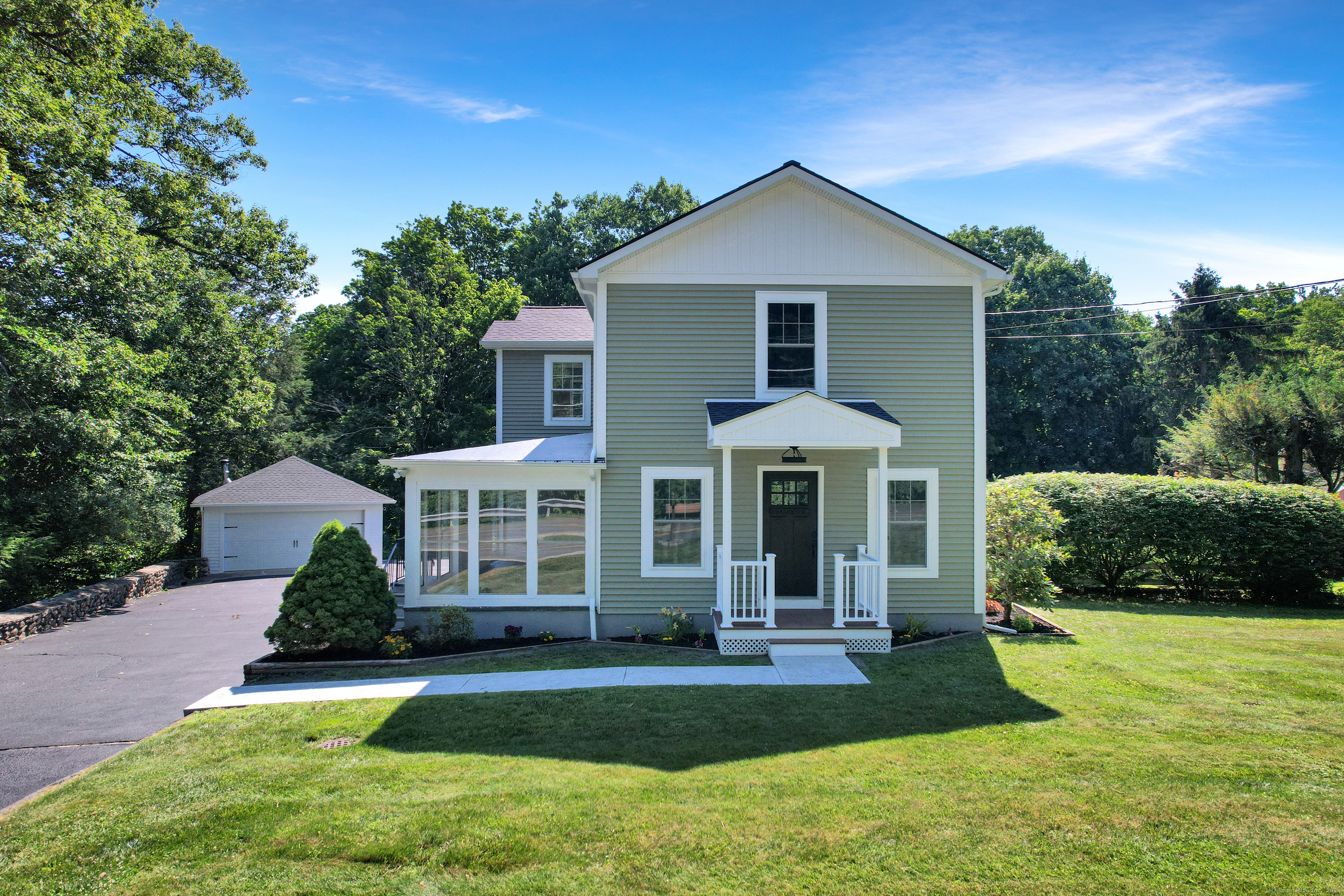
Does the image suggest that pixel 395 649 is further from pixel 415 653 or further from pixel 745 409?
pixel 745 409

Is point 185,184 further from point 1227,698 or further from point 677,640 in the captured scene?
point 1227,698

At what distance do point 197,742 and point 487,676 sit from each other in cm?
326

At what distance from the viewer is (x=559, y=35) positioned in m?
12.4

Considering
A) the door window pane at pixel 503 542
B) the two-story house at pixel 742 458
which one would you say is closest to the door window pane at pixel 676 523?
the two-story house at pixel 742 458

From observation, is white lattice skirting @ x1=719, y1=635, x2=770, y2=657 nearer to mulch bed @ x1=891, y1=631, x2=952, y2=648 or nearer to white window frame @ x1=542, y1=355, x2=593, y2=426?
mulch bed @ x1=891, y1=631, x2=952, y2=648

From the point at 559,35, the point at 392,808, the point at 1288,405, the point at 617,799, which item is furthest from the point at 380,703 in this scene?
the point at 1288,405

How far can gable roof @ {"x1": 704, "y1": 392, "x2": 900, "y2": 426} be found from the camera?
1091cm

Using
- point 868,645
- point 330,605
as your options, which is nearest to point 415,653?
point 330,605

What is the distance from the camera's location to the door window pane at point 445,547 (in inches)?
467

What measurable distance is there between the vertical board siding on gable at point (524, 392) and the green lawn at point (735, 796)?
29.1ft

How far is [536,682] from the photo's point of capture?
9.23 m

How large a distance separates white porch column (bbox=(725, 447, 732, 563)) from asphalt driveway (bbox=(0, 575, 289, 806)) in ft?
23.5

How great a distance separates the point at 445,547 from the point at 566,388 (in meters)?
5.83

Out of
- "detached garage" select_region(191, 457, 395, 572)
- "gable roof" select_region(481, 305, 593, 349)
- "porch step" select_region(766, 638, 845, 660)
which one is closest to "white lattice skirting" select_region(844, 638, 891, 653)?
"porch step" select_region(766, 638, 845, 660)
